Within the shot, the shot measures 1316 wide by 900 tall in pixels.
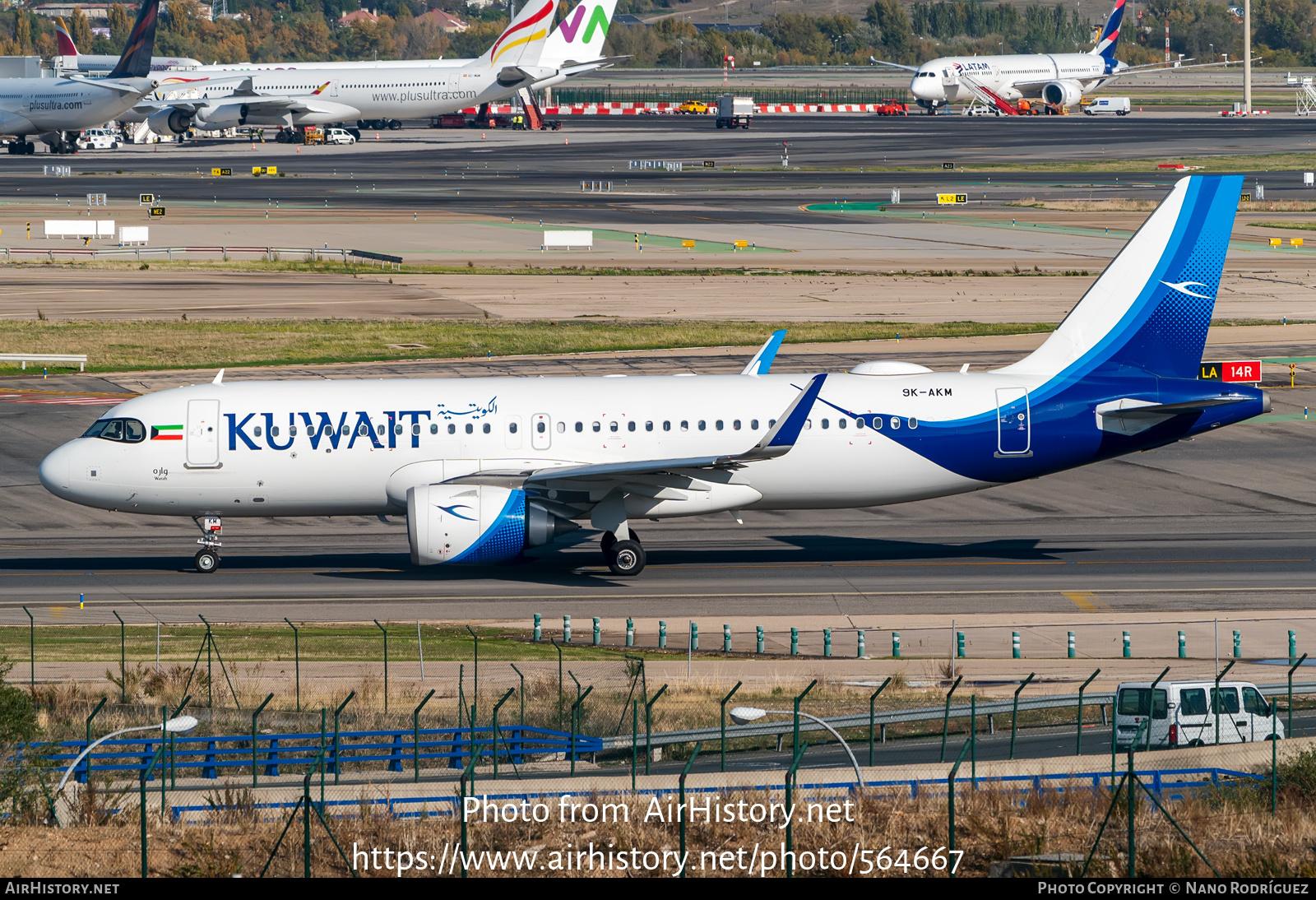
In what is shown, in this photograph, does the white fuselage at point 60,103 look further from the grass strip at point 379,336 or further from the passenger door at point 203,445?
the passenger door at point 203,445

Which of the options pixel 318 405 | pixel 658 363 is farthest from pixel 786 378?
pixel 658 363

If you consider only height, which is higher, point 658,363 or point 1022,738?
point 658,363

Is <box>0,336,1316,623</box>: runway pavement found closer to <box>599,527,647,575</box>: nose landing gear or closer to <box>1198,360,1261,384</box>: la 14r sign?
<box>599,527,647,575</box>: nose landing gear

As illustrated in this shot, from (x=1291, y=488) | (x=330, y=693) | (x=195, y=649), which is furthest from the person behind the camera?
(x=1291, y=488)

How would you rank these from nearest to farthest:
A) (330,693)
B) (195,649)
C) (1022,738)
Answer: (1022,738) < (330,693) < (195,649)

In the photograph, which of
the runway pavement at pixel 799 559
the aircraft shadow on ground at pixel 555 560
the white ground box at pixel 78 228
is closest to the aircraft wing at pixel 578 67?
the white ground box at pixel 78 228

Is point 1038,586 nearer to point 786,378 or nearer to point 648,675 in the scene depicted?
point 786,378

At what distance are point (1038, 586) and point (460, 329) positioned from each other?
138ft

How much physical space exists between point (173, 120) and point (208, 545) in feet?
468

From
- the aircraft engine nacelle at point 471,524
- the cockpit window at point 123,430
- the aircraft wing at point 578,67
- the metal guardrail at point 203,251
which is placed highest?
the aircraft wing at point 578,67

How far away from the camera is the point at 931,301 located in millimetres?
84312

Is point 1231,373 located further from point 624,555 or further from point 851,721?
point 851,721

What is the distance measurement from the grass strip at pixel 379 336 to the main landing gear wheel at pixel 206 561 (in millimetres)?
28314

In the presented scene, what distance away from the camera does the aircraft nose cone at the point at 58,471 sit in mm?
40281
